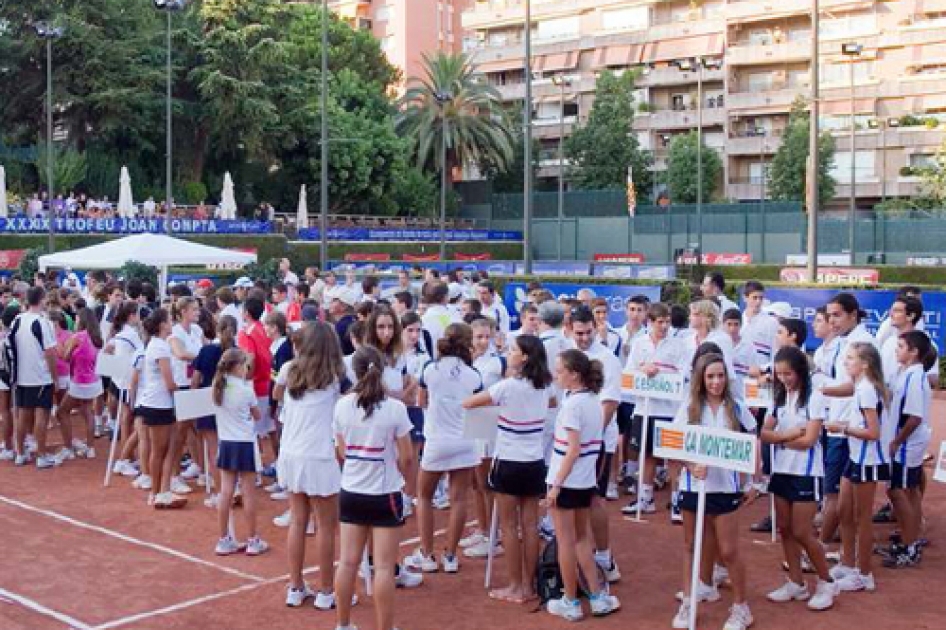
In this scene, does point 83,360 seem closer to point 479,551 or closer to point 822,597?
point 479,551

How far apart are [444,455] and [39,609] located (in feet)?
10.5

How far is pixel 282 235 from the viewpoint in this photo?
4838 centimetres

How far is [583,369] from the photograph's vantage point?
772cm

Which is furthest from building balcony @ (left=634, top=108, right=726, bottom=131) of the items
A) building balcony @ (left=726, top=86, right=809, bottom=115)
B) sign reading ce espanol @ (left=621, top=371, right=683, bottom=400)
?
sign reading ce espanol @ (left=621, top=371, right=683, bottom=400)

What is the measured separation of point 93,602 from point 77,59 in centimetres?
4446

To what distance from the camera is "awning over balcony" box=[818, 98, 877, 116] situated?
66562 mm

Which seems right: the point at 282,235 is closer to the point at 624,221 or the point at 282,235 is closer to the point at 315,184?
the point at 315,184

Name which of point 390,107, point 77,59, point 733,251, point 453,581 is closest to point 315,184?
point 390,107

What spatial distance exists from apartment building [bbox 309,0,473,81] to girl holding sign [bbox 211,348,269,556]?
262 feet

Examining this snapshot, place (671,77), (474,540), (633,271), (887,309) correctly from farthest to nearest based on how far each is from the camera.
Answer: (671,77)
(633,271)
(887,309)
(474,540)

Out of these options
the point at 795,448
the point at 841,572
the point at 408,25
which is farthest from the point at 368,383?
the point at 408,25

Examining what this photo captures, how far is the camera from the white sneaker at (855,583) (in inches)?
339

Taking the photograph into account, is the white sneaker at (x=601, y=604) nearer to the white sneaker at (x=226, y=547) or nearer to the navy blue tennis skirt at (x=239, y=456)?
the navy blue tennis skirt at (x=239, y=456)

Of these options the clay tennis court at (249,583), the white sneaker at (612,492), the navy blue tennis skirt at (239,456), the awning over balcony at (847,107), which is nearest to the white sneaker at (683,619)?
the clay tennis court at (249,583)
